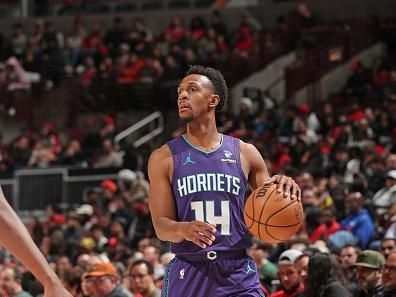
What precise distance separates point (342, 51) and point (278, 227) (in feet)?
53.8

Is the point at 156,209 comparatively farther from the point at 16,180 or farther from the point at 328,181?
the point at 16,180

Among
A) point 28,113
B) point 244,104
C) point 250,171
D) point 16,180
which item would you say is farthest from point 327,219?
point 28,113

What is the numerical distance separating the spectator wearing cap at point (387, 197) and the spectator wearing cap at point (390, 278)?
14.3 ft

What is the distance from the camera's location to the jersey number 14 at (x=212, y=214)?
6043mm

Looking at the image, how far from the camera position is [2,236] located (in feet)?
10.4

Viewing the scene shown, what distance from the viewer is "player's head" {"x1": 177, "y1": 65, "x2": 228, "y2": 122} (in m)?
6.21

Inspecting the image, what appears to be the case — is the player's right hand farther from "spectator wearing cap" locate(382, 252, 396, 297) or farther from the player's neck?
"spectator wearing cap" locate(382, 252, 396, 297)

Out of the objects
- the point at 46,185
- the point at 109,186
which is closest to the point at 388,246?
the point at 109,186

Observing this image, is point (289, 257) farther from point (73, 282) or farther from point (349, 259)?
point (73, 282)

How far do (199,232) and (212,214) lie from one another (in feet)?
1.55

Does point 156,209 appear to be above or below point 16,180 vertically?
above

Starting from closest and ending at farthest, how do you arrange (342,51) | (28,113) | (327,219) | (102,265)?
(102,265)
(327,219)
(342,51)
(28,113)

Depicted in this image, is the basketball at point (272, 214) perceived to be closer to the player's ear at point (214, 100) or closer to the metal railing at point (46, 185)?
the player's ear at point (214, 100)

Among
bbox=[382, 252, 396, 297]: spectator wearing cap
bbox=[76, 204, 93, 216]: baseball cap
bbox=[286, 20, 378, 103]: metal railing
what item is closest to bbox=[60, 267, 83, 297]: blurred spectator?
bbox=[382, 252, 396, 297]: spectator wearing cap
